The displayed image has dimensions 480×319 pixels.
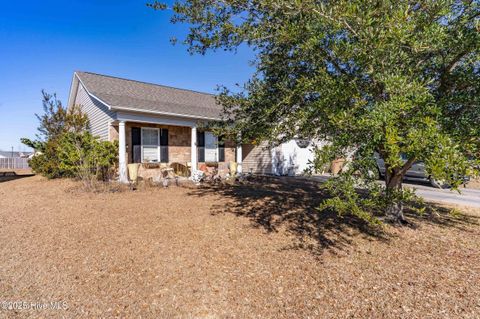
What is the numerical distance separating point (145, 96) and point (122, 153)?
13.5ft

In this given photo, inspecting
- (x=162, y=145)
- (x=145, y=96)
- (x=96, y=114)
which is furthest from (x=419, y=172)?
(x=96, y=114)

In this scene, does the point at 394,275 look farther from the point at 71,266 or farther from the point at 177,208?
the point at 177,208

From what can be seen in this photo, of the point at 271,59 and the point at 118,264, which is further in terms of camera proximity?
the point at 271,59

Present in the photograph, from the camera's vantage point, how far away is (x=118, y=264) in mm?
3582

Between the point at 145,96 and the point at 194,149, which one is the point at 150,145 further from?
the point at 145,96

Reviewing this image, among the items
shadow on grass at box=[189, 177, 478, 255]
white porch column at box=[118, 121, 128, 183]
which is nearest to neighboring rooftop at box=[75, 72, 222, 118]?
white porch column at box=[118, 121, 128, 183]

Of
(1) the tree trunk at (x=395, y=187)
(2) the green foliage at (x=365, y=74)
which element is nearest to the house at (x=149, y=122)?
(2) the green foliage at (x=365, y=74)

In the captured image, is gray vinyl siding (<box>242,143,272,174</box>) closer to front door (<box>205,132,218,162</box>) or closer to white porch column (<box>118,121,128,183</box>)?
front door (<box>205,132,218,162</box>)

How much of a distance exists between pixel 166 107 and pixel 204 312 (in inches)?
421

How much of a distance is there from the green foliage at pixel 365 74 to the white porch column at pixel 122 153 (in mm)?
6397

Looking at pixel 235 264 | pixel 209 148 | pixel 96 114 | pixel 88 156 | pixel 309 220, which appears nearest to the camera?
pixel 235 264

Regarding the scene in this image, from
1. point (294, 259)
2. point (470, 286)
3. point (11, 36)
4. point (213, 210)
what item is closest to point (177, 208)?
point (213, 210)

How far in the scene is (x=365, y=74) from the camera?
3.86 meters

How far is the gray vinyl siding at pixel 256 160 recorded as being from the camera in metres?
15.7
